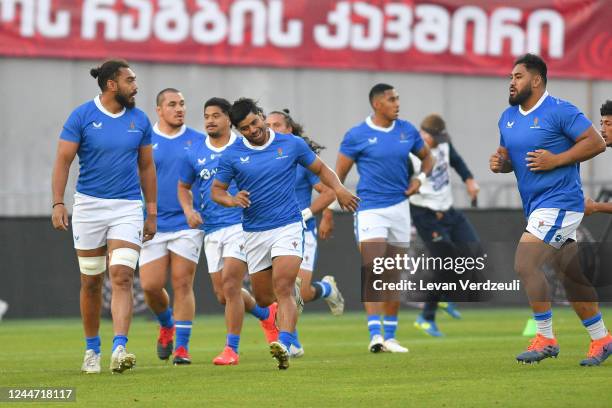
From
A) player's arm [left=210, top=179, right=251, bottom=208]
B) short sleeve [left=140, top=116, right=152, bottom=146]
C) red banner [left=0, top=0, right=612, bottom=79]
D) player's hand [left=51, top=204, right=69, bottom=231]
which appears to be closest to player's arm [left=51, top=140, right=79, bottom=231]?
player's hand [left=51, top=204, right=69, bottom=231]

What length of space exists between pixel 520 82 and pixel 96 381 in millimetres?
4148

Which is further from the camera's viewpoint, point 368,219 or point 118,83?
point 368,219

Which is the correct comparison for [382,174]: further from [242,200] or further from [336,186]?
[242,200]

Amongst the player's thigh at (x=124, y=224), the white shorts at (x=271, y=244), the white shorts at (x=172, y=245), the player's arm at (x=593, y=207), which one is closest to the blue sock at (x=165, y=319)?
the white shorts at (x=172, y=245)

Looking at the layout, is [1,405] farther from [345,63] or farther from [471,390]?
[345,63]

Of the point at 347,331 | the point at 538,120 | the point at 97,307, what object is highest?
the point at 538,120

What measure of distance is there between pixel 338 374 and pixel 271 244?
4.52ft

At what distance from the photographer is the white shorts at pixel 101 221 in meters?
11.7

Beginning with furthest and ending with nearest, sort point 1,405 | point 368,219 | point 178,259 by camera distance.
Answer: point 368,219, point 178,259, point 1,405


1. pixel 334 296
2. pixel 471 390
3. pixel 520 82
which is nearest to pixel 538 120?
pixel 520 82

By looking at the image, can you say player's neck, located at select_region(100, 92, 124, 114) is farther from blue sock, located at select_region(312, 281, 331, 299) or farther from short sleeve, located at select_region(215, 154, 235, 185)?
blue sock, located at select_region(312, 281, 331, 299)

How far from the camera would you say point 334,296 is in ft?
50.1

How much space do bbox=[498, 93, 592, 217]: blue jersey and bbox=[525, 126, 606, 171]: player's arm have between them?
0.24 feet

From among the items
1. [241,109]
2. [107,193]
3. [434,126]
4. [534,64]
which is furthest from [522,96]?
[434,126]
